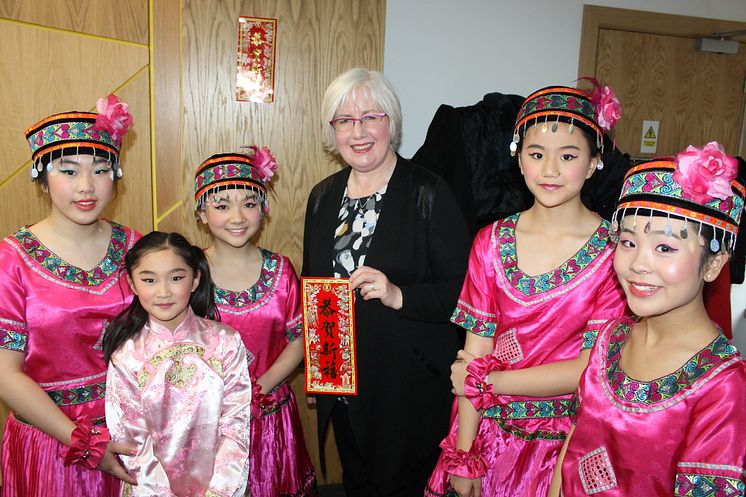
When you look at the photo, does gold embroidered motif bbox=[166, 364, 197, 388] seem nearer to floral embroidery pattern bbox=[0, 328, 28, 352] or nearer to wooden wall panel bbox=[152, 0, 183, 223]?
floral embroidery pattern bbox=[0, 328, 28, 352]

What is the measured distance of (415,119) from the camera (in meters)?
3.07

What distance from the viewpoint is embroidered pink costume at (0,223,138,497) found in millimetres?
1791

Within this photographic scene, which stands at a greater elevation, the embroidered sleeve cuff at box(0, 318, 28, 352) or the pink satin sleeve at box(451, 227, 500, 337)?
the pink satin sleeve at box(451, 227, 500, 337)

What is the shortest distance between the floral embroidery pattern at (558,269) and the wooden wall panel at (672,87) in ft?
6.43

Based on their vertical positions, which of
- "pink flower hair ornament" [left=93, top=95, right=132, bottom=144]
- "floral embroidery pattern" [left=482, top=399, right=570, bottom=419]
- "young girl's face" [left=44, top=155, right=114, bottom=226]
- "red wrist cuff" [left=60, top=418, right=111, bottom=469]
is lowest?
"red wrist cuff" [left=60, top=418, right=111, bottom=469]

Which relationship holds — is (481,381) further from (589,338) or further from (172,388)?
(172,388)

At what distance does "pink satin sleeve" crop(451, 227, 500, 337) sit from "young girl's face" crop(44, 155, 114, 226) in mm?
1170

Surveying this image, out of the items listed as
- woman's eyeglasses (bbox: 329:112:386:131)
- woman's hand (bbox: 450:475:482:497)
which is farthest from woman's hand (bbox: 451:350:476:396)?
woman's eyeglasses (bbox: 329:112:386:131)

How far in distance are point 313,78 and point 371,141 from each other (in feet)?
3.21

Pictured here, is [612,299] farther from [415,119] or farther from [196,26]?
[196,26]

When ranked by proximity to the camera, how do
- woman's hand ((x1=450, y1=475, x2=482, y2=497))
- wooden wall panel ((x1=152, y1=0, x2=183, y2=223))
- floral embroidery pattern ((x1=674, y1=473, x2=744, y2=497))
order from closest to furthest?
floral embroidery pattern ((x1=674, y1=473, x2=744, y2=497)), woman's hand ((x1=450, y1=475, x2=482, y2=497)), wooden wall panel ((x1=152, y1=0, x2=183, y2=223))

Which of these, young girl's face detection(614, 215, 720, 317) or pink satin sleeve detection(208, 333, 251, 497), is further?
pink satin sleeve detection(208, 333, 251, 497)

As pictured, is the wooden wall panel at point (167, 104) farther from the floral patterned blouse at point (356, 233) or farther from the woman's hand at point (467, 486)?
the woman's hand at point (467, 486)

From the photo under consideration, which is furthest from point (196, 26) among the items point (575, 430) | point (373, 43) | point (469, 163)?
point (575, 430)
